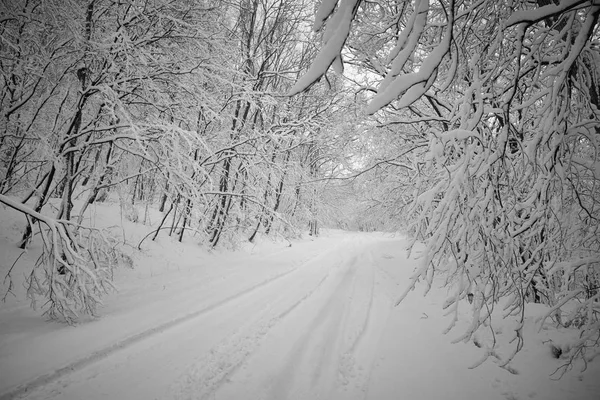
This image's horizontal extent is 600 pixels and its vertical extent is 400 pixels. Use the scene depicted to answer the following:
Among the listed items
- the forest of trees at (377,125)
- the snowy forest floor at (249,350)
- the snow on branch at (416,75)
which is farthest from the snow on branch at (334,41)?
the snowy forest floor at (249,350)

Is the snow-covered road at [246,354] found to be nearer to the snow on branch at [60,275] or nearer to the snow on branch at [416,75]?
the snow on branch at [60,275]

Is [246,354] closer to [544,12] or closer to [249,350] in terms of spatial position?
[249,350]

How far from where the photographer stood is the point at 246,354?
Answer: 3.40 metres

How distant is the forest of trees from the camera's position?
1579 millimetres

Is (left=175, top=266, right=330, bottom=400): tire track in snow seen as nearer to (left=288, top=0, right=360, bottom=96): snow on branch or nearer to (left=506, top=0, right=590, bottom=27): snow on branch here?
(left=288, top=0, right=360, bottom=96): snow on branch

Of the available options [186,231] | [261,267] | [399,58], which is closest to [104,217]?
[186,231]

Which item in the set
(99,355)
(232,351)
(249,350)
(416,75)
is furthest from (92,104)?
(416,75)

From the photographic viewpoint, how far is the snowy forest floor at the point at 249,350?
9.01 ft

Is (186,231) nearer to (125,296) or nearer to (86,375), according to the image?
(125,296)

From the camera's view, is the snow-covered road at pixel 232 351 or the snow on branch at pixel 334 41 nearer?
the snow on branch at pixel 334 41

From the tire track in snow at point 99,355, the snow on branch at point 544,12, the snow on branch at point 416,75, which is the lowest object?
the tire track in snow at point 99,355

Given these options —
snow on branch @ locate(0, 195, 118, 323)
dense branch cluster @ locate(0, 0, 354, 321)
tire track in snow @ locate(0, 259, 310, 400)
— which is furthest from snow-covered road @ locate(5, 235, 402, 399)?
dense branch cluster @ locate(0, 0, 354, 321)

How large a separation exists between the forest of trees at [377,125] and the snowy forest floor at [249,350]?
1.45ft

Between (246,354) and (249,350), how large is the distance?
0.10 meters
